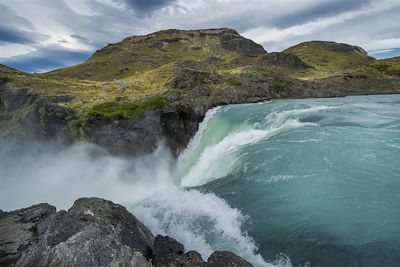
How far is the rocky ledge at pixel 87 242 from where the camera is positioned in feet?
41.0

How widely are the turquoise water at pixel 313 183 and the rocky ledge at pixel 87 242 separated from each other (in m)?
4.48

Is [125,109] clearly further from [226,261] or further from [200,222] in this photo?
[226,261]

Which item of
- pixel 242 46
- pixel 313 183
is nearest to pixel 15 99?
pixel 313 183

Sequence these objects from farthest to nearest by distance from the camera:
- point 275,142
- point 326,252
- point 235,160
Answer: point 275,142 < point 235,160 < point 326,252

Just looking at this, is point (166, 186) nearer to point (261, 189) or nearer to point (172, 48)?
point (261, 189)

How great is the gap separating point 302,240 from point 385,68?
124 metres

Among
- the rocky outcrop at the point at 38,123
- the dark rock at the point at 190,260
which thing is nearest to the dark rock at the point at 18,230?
the dark rock at the point at 190,260

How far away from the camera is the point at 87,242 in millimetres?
12711

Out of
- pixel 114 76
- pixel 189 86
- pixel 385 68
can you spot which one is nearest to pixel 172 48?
pixel 114 76

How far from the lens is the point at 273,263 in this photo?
16.6 m

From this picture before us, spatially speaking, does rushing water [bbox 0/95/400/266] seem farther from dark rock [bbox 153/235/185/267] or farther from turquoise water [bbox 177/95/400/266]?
dark rock [bbox 153/235/185/267]

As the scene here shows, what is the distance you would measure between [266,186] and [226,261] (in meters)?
9.80

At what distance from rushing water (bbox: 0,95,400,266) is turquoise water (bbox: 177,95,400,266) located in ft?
0.21

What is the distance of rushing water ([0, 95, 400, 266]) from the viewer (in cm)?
1762
